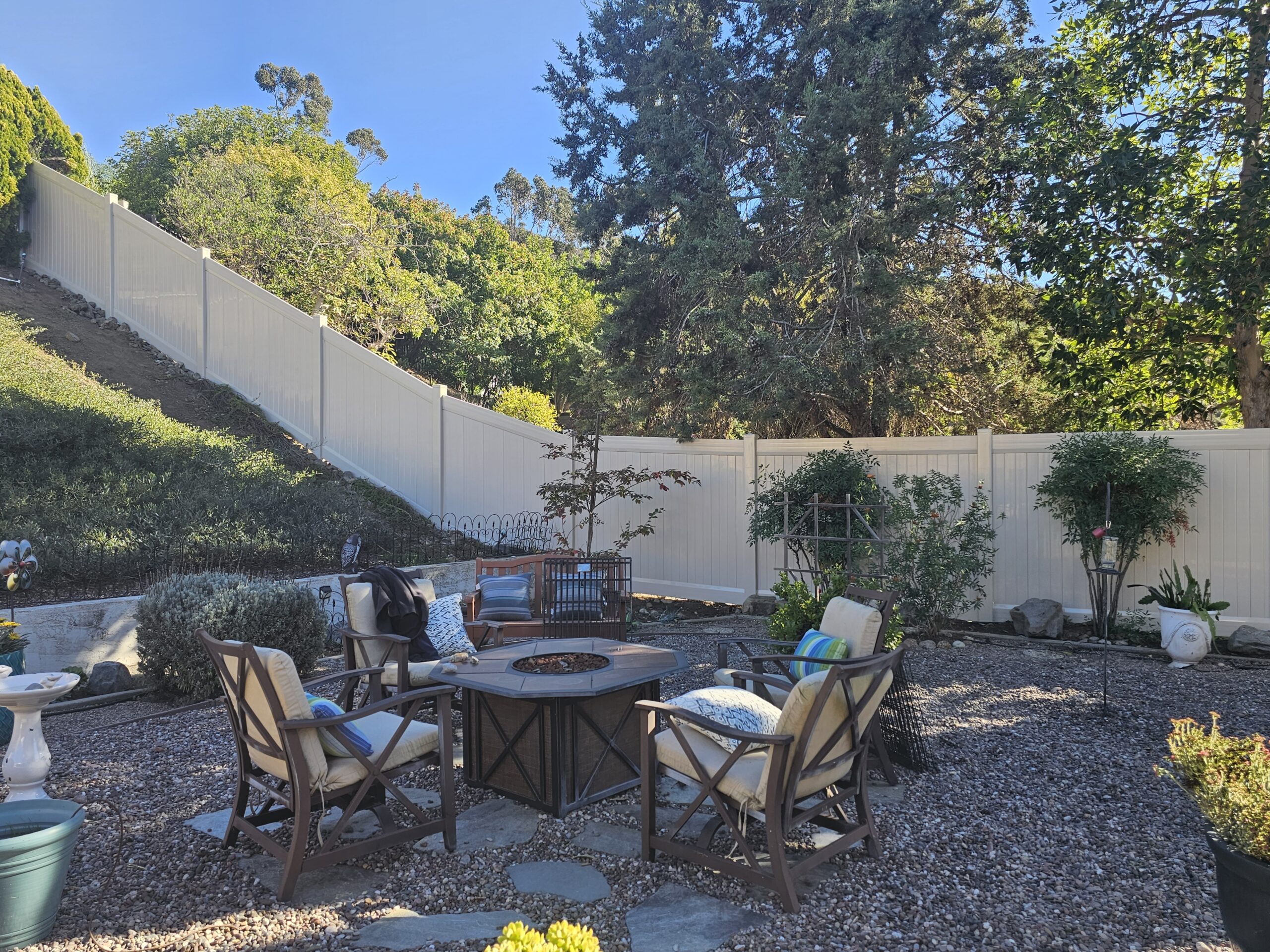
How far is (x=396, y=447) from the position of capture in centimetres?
1115

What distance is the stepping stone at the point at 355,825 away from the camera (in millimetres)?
3281

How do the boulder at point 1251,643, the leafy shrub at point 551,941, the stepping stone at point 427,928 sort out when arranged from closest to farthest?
the leafy shrub at point 551,941 → the stepping stone at point 427,928 → the boulder at point 1251,643

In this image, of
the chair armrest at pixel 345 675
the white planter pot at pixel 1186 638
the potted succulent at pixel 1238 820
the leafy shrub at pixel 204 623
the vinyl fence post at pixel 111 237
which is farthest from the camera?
the vinyl fence post at pixel 111 237

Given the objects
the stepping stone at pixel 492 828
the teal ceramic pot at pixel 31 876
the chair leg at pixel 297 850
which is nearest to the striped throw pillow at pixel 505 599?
the stepping stone at pixel 492 828

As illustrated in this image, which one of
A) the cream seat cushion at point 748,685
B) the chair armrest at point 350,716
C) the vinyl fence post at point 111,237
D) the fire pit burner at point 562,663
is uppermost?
the vinyl fence post at point 111,237

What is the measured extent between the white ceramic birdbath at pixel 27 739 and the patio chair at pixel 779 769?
229 centimetres

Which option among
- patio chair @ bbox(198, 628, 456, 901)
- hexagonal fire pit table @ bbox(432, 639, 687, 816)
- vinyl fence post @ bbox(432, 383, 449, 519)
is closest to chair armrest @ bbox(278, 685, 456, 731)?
patio chair @ bbox(198, 628, 456, 901)

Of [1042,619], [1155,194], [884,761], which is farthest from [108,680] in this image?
[1155,194]

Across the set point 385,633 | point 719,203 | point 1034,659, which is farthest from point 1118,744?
point 719,203

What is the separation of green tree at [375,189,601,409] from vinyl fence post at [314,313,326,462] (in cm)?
570

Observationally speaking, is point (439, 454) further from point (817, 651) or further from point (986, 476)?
point (817, 651)

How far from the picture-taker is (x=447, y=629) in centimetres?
514

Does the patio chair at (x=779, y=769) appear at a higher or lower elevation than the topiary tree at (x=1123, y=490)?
lower

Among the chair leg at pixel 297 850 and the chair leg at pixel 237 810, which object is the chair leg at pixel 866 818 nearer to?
the chair leg at pixel 297 850
